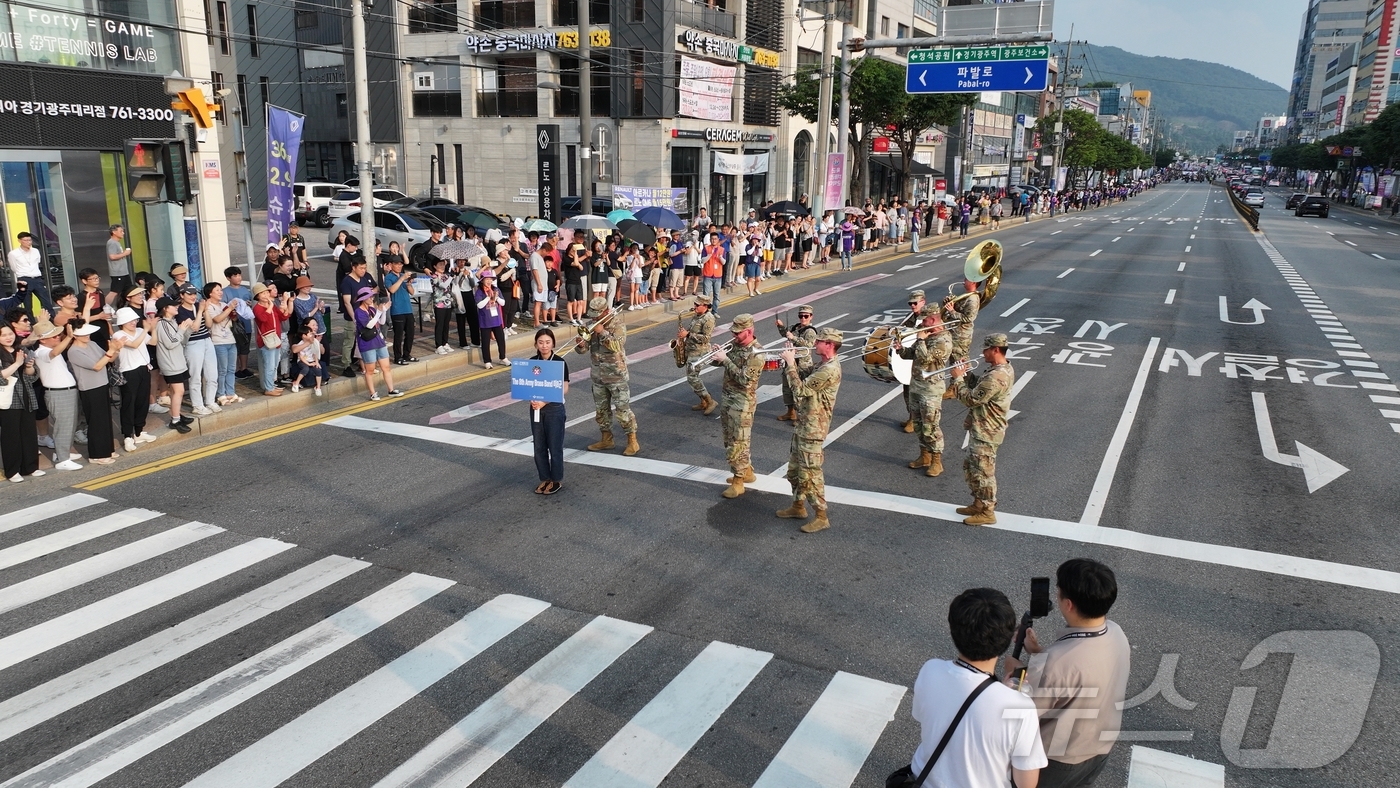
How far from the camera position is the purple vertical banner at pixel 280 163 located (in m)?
15.5

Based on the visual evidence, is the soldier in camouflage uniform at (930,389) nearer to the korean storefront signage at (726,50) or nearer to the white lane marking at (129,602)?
the white lane marking at (129,602)

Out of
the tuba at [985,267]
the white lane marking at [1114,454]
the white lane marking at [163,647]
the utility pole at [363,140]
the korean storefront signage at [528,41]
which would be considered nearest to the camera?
the white lane marking at [163,647]

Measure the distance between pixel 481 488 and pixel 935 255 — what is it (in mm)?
28136

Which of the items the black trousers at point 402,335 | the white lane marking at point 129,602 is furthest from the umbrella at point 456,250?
the white lane marking at point 129,602

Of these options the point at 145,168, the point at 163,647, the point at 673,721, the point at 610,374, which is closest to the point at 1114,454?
the point at 610,374

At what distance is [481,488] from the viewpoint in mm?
10062

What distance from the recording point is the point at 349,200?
3781cm

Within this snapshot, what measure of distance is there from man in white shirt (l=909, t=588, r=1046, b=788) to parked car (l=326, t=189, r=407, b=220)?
36.2 meters

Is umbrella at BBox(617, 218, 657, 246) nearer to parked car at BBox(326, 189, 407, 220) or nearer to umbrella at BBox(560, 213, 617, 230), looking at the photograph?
umbrella at BBox(560, 213, 617, 230)

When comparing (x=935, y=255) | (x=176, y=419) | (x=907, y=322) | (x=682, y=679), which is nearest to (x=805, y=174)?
(x=935, y=255)

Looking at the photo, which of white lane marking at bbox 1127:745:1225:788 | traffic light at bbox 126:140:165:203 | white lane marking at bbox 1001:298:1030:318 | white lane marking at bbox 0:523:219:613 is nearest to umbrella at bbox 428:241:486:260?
traffic light at bbox 126:140:165:203

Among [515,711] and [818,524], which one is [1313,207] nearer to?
[818,524]

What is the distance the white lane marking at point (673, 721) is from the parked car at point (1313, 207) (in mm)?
73464

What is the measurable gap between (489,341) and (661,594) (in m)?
9.33
